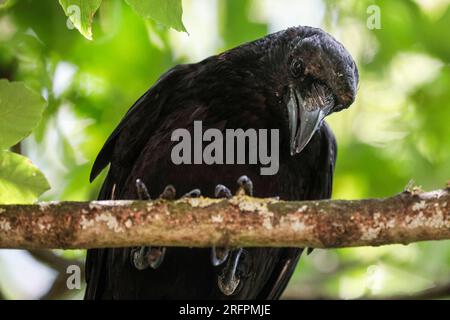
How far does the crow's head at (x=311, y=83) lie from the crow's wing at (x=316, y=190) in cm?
41

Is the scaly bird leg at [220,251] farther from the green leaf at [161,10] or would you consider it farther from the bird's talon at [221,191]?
the green leaf at [161,10]

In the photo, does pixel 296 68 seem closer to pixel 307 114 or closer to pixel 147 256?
pixel 307 114

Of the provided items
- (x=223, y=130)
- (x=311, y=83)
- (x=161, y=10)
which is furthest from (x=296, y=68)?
(x=161, y=10)

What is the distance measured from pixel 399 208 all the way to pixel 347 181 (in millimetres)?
3098

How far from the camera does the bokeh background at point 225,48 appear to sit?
224 inches

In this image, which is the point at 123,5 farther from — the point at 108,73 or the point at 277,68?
the point at 277,68

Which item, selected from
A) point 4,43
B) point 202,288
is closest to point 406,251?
point 202,288

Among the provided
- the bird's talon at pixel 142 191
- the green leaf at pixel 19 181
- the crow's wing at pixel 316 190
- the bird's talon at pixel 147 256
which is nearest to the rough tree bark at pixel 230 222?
the green leaf at pixel 19 181

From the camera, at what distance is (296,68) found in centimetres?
476

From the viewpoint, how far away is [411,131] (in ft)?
21.0

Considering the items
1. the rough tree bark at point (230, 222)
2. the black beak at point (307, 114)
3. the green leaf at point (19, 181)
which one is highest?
the black beak at point (307, 114)

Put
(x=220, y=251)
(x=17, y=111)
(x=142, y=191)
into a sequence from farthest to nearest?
(x=220, y=251) < (x=142, y=191) < (x=17, y=111)

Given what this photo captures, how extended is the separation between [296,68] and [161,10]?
169cm

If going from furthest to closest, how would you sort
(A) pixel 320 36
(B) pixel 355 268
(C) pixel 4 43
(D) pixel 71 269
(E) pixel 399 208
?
(B) pixel 355 268 → (C) pixel 4 43 → (D) pixel 71 269 → (A) pixel 320 36 → (E) pixel 399 208
